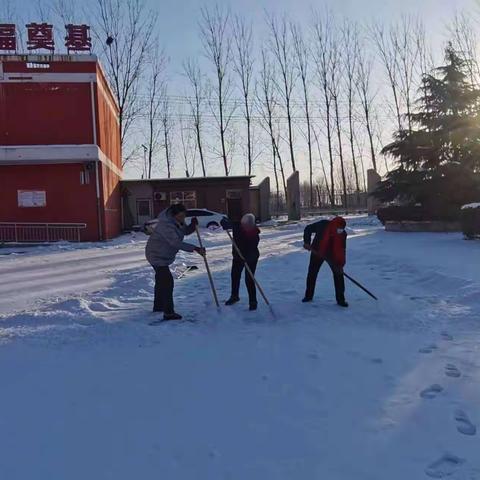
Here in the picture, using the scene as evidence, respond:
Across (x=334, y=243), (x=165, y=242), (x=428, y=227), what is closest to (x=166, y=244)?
(x=165, y=242)

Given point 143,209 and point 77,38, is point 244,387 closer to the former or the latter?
point 77,38

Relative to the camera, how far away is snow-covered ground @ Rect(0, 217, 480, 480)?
3.57 meters

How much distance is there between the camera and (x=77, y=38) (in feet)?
83.5

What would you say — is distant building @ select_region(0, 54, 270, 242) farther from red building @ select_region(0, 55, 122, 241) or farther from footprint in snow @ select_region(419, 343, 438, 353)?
footprint in snow @ select_region(419, 343, 438, 353)

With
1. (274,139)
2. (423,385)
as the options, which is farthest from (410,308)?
(274,139)

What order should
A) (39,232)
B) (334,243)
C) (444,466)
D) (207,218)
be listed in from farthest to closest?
(207,218), (39,232), (334,243), (444,466)

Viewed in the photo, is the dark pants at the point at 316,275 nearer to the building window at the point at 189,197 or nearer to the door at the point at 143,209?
the door at the point at 143,209

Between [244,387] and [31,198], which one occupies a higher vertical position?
[31,198]

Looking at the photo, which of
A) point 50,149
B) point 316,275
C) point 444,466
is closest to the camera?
point 444,466

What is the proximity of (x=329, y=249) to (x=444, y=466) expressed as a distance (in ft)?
17.5

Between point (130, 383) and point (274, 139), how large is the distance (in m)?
45.6

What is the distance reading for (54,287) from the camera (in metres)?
11.1

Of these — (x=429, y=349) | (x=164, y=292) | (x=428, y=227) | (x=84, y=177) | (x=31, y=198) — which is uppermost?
(x=84, y=177)

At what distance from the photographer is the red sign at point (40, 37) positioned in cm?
2464
